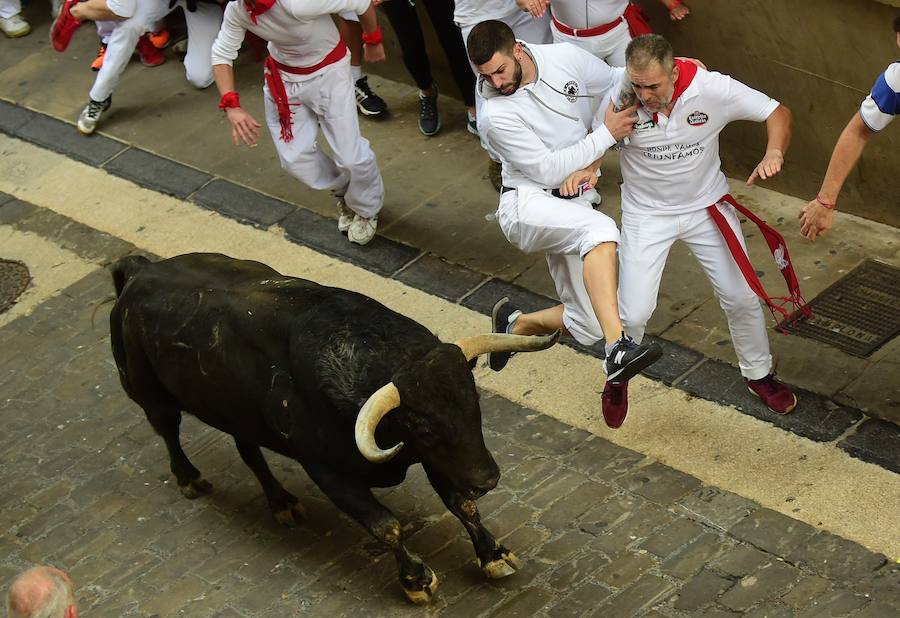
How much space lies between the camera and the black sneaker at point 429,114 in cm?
1080

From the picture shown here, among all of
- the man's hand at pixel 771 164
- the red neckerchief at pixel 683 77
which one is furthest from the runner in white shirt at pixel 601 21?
the man's hand at pixel 771 164

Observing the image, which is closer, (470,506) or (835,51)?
(470,506)

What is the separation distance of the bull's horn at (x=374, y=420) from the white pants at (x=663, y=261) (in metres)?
1.82

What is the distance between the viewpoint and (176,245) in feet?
33.0

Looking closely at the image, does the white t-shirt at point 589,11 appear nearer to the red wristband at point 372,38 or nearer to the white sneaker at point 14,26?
the red wristband at point 372,38

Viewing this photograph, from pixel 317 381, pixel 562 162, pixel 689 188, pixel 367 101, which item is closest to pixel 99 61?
pixel 367 101

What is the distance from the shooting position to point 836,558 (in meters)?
6.53

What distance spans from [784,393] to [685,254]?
1.64 meters

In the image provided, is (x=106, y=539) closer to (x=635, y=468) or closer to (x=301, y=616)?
(x=301, y=616)

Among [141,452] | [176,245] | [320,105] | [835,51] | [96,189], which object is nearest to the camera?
[141,452]

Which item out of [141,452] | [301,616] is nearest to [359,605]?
[301,616]

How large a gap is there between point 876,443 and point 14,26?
30.2ft

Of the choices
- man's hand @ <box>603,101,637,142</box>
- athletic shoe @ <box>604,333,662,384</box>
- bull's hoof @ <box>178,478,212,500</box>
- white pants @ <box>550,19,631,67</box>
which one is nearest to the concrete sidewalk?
white pants @ <box>550,19,631,67</box>

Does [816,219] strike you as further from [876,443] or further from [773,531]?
[773,531]
